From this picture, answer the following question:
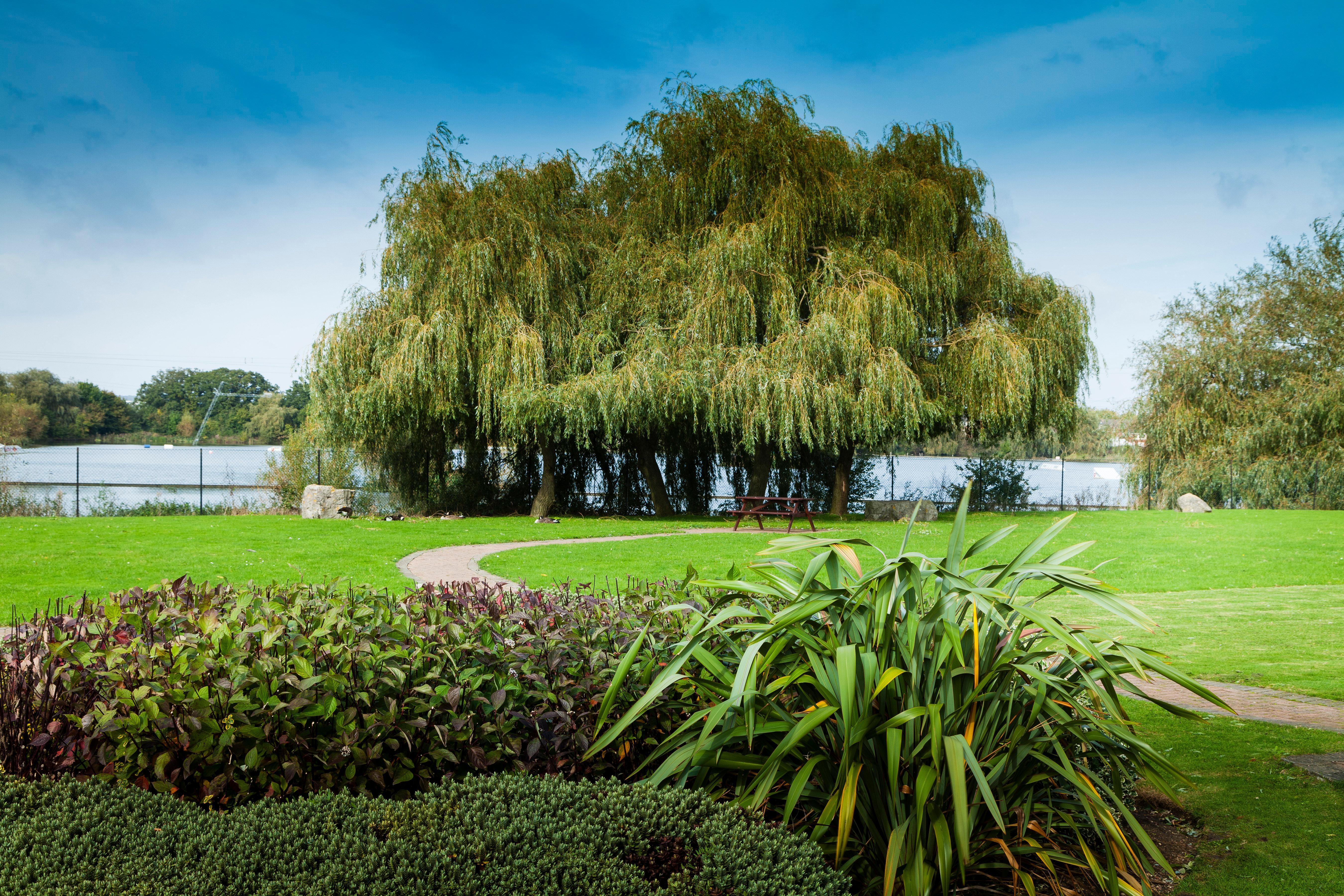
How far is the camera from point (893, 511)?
19.4m

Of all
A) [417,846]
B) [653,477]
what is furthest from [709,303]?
[417,846]

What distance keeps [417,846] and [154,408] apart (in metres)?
44.6

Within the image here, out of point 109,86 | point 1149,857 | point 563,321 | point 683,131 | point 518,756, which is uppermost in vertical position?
point 683,131

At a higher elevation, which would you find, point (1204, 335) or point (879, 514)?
point (1204, 335)

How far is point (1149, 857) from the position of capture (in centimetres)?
307

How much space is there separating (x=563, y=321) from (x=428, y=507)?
615cm

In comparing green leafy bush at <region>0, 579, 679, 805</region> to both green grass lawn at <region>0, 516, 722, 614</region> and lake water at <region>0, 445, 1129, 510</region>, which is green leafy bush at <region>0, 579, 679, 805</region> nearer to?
green grass lawn at <region>0, 516, 722, 614</region>

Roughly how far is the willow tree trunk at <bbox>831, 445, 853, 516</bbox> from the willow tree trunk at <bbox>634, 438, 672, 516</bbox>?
13.6 ft

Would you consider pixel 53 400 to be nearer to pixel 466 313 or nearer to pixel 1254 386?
pixel 466 313

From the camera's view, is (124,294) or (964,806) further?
(124,294)

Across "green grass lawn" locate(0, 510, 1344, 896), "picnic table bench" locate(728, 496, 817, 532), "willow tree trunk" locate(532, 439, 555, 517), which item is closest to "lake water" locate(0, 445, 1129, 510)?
"picnic table bench" locate(728, 496, 817, 532)

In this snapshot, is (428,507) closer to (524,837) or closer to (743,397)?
(743,397)

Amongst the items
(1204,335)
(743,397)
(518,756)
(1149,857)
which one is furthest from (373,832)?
(1204,335)

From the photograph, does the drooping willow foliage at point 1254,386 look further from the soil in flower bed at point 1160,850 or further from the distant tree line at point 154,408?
the distant tree line at point 154,408
